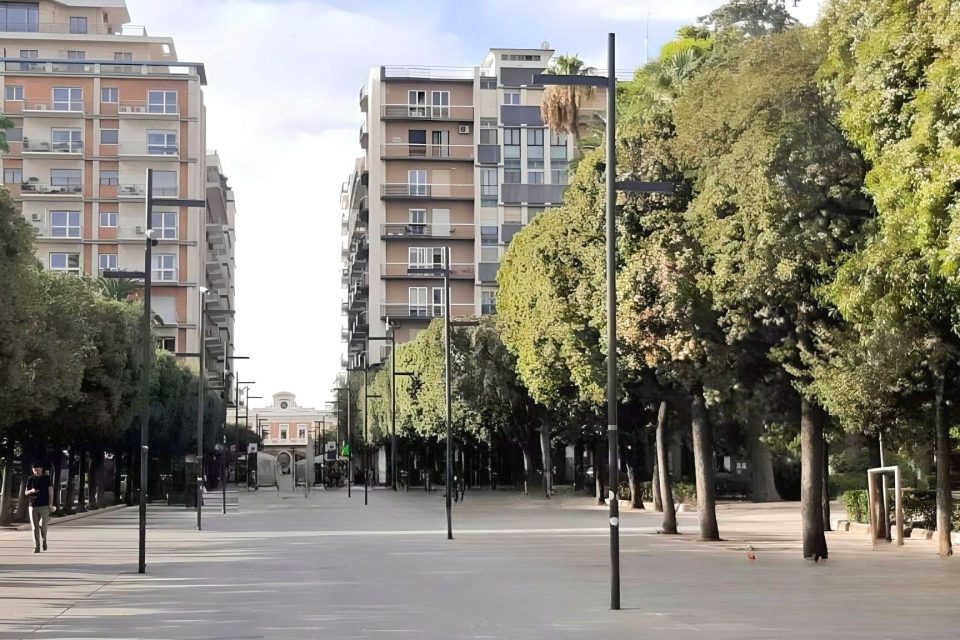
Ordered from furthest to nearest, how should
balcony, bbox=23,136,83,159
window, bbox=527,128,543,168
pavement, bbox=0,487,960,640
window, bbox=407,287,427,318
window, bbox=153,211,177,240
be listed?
window, bbox=527,128,543,168, window, bbox=407,287,427,318, window, bbox=153,211,177,240, balcony, bbox=23,136,83,159, pavement, bbox=0,487,960,640

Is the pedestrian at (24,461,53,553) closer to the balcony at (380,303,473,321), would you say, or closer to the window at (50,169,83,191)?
the window at (50,169,83,191)

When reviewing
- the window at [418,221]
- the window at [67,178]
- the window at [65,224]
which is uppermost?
the window at [67,178]

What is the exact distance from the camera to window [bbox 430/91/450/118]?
409 ft

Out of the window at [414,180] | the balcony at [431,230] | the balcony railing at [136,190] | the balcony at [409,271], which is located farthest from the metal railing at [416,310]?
the balcony railing at [136,190]

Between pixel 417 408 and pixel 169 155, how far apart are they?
38215mm

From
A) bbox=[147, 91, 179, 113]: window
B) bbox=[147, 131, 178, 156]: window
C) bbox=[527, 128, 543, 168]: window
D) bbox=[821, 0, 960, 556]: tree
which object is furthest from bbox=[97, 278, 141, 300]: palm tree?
bbox=[821, 0, 960, 556]: tree

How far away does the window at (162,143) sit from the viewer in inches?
4557

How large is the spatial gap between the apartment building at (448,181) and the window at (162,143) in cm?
1708

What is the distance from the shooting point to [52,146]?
11369 centimetres

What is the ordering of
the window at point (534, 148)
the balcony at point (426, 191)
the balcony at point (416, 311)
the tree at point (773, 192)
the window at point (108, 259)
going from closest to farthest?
the tree at point (773, 192) < the window at point (108, 259) < the balcony at point (416, 311) < the window at point (534, 148) < the balcony at point (426, 191)

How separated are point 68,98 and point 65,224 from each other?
9.38 meters

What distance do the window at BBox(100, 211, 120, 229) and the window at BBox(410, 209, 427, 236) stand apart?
23683 mm

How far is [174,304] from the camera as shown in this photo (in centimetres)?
11612

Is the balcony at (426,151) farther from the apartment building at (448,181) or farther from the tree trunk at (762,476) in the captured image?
the tree trunk at (762,476)
